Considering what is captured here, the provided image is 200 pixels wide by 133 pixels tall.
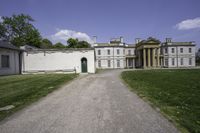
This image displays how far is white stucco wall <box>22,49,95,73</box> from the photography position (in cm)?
2592

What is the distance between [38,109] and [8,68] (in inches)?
800

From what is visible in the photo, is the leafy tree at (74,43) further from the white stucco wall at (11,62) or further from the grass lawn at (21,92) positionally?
the grass lawn at (21,92)

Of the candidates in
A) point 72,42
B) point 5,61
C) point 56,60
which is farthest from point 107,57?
point 5,61

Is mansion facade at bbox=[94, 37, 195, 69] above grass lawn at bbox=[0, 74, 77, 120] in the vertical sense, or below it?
above

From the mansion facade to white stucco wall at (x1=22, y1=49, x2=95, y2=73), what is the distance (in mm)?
22872

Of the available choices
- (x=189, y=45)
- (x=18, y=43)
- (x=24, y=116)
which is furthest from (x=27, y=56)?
(x=189, y=45)

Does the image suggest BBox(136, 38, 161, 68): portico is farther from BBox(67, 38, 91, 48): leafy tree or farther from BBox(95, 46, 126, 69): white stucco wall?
BBox(67, 38, 91, 48): leafy tree

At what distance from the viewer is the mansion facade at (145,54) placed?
48.0m

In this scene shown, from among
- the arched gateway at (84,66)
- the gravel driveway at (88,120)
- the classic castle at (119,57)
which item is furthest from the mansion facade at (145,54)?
the gravel driveway at (88,120)

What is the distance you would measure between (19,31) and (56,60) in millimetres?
27787

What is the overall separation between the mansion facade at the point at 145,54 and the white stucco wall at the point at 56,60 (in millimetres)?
22872

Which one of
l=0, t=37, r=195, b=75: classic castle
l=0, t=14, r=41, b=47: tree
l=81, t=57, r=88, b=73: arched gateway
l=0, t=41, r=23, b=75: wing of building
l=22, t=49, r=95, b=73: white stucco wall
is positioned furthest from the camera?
l=0, t=14, r=41, b=47: tree

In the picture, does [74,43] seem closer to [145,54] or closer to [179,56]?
[145,54]

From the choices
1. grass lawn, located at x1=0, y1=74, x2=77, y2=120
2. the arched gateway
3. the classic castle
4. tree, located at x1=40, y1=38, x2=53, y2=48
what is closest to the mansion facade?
the classic castle
